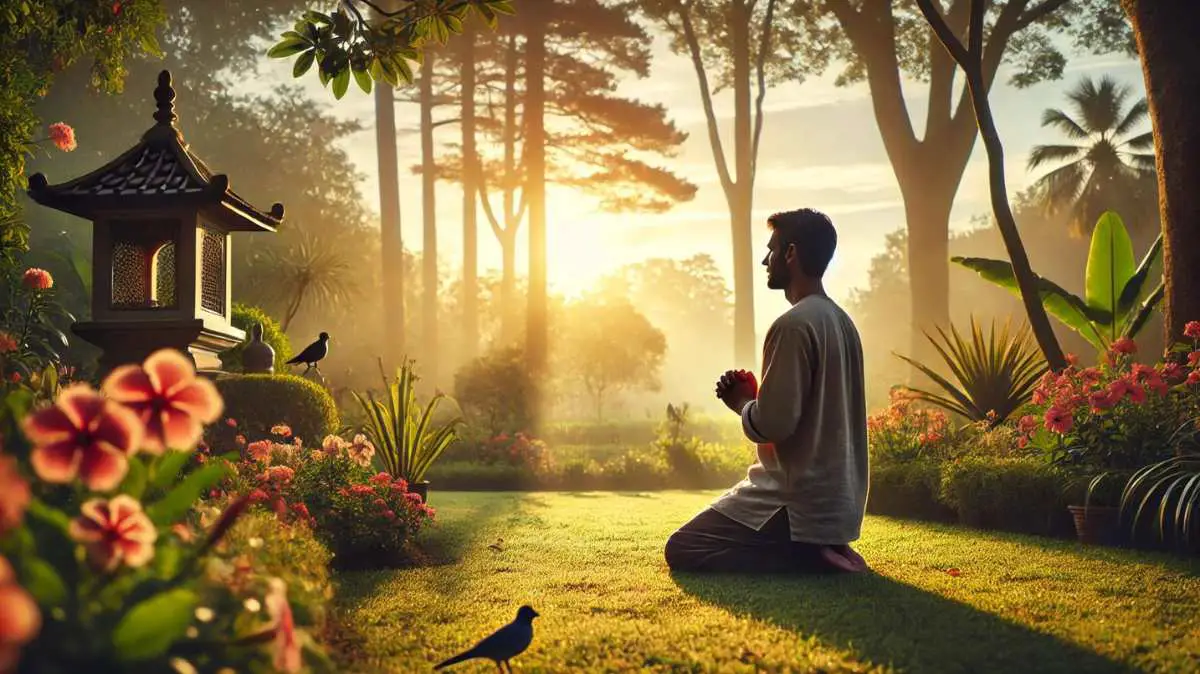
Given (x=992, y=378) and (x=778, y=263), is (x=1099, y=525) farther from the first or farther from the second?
(x=992, y=378)

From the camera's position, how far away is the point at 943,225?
19781 mm

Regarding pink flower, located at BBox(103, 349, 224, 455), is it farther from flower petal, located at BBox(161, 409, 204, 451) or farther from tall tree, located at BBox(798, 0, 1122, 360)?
tall tree, located at BBox(798, 0, 1122, 360)

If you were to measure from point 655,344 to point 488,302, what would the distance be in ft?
43.2

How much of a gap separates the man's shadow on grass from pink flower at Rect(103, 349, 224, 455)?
88.1 inches

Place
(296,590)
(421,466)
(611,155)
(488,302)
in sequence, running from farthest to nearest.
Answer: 1. (488,302)
2. (611,155)
3. (421,466)
4. (296,590)

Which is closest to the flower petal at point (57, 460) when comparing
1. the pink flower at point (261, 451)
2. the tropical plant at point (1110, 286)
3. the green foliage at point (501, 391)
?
the pink flower at point (261, 451)

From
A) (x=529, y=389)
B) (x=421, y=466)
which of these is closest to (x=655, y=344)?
(x=529, y=389)

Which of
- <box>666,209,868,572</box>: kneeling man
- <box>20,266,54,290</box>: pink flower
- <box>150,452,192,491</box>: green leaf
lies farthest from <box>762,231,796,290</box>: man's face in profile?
<box>20,266,54,290</box>: pink flower

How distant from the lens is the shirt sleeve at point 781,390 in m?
4.68

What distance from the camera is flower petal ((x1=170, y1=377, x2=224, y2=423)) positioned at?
6.30 ft

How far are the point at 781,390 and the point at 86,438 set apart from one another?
3.41m

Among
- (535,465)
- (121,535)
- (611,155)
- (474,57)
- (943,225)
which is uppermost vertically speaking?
(474,57)

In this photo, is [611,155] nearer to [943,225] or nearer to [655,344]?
[943,225]

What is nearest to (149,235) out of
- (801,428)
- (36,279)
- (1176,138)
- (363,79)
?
(36,279)
